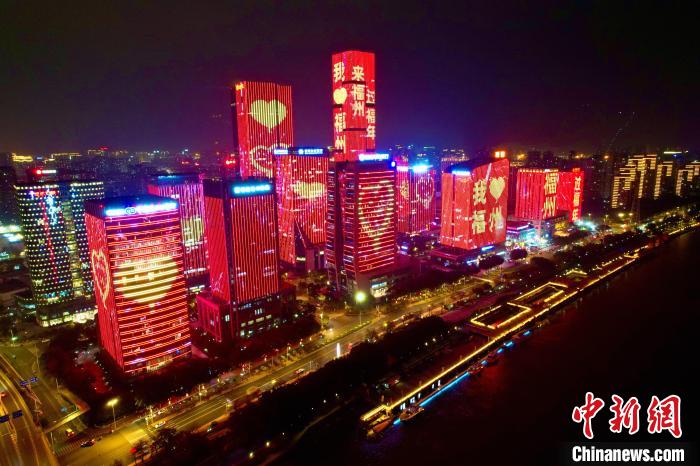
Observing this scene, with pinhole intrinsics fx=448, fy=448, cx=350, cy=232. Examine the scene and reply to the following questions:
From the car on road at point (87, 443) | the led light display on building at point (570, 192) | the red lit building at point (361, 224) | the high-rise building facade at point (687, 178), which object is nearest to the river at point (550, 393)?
the car on road at point (87, 443)

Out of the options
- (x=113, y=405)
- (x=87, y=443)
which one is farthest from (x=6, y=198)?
(x=87, y=443)

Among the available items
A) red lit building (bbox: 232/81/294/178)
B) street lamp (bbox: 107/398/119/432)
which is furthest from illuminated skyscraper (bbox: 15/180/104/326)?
red lit building (bbox: 232/81/294/178)

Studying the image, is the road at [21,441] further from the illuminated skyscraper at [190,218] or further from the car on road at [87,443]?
the illuminated skyscraper at [190,218]

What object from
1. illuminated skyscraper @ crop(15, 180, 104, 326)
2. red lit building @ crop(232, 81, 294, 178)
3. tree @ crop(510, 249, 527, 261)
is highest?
red lit building @ crop(232, 81, 294, 178)

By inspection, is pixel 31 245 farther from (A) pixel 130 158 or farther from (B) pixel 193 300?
(A) pixel 130 158

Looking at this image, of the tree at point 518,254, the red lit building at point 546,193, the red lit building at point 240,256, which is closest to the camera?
the red lit building at point 240,256

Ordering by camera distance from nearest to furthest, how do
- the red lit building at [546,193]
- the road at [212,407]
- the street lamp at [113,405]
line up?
the road at [212,407] < the street lamp at [113,405] < the red lit building at [546,193]

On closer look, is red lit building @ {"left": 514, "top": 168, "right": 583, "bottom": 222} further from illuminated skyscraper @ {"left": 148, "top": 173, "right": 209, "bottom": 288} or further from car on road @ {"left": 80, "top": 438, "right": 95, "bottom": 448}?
car on road @ {"left": 80, "top": 438, "right": 95, "bottom": 448}
